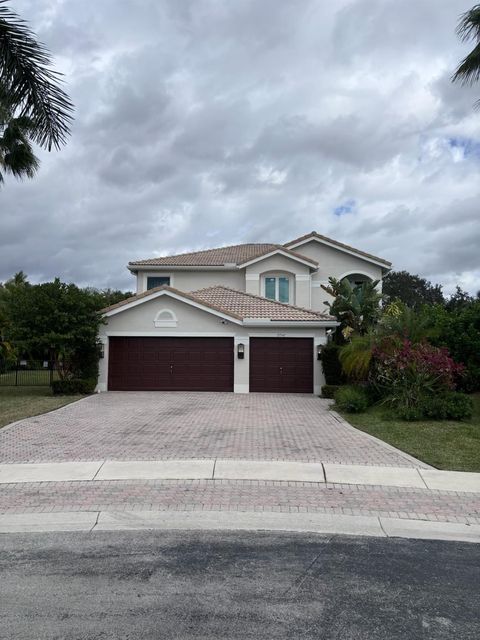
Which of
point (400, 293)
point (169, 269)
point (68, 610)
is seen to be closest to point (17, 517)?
point (68, 610)

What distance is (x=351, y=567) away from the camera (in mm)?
5043

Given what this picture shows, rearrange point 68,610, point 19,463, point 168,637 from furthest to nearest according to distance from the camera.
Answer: point 19,463 → point 68,610 → point 168,637

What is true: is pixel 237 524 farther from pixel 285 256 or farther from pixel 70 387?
pixel 285 256

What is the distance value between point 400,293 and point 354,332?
1694 inches

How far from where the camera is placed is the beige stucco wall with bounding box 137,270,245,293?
2906 centimetres

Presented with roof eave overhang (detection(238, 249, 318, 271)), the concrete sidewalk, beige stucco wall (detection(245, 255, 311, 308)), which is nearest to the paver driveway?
the concrete sidewalk

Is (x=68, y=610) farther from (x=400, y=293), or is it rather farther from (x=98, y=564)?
(x=400, y=293)

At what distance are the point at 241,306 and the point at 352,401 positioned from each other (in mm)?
9206

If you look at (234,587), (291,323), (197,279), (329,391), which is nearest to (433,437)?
(234,587)

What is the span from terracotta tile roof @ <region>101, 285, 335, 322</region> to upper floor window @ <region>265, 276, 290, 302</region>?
12.9ft

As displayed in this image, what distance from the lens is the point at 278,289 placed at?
28.7 meters

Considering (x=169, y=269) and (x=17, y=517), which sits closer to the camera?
(x=17, y=517)

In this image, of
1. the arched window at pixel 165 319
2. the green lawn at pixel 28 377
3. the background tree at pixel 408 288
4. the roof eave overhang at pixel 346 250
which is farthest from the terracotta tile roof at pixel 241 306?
the background tree at pixel 408 288

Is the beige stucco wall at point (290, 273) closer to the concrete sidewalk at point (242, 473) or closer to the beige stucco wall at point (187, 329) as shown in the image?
the beige stucco wall at point (187, 329)
